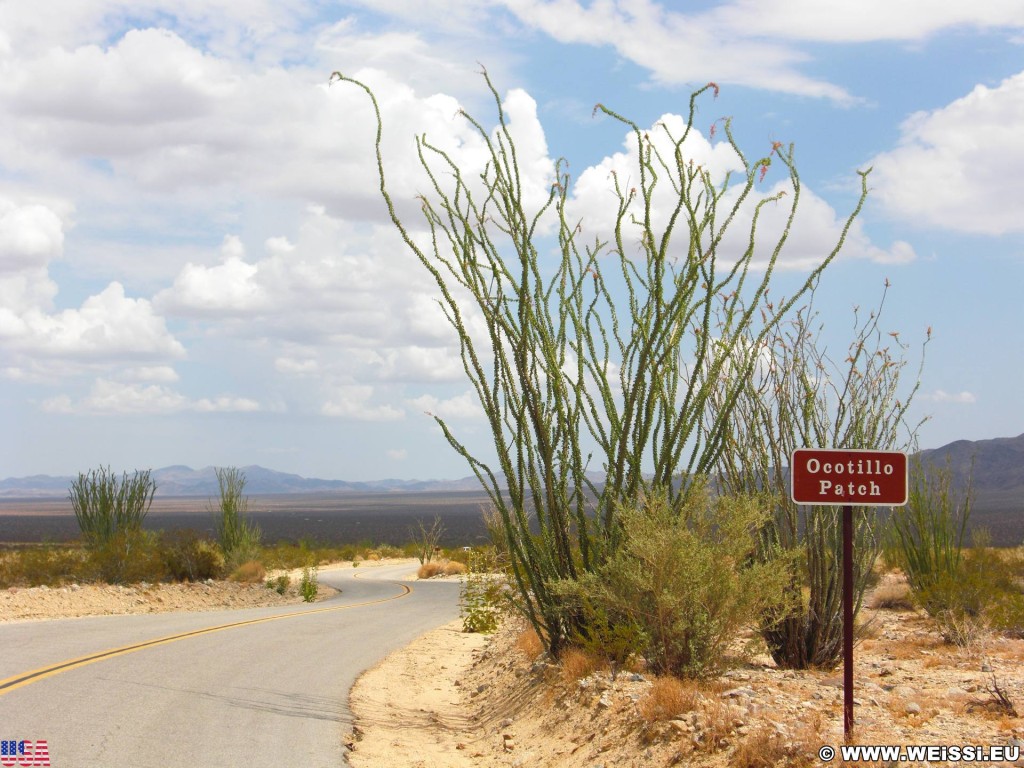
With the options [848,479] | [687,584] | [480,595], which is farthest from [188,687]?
[480,595]

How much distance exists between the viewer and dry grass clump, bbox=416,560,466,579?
39375 mm

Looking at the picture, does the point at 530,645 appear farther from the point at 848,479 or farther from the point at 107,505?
the point at 107,505

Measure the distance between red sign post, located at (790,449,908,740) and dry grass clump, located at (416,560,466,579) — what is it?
3284cm

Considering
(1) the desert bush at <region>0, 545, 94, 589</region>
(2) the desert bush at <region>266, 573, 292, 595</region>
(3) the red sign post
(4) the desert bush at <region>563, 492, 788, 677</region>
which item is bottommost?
(2) the desert bush at <region>266, 573, 292, 595</region>

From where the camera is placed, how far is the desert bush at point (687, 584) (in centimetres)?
920

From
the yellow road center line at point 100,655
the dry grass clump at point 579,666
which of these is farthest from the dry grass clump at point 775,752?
the yellow road center line at point 100,655

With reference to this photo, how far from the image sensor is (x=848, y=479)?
722cm

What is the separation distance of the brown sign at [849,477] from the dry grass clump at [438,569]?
3286cm

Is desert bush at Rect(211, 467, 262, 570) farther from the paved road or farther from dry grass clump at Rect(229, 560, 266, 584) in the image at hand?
the paved road

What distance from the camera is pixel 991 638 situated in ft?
45.2

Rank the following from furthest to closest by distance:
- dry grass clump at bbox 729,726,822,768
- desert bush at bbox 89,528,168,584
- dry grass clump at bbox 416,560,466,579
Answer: dry grass clump at bbox 416,560,466,579 → desert bush at bbox 89,528,168,584 → dry grass clump at bbox 729,726,822,768

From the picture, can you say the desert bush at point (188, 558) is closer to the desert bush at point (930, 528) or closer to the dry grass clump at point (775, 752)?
the desert bush at point (930, 528)

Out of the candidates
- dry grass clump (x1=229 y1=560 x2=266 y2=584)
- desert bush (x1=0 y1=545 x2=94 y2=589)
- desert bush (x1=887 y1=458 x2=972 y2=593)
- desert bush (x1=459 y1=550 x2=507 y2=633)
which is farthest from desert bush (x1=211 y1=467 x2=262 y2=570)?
desert bush (x1=887 y1=458 x2=972 y2=593)

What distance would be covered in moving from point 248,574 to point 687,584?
23627 mm
